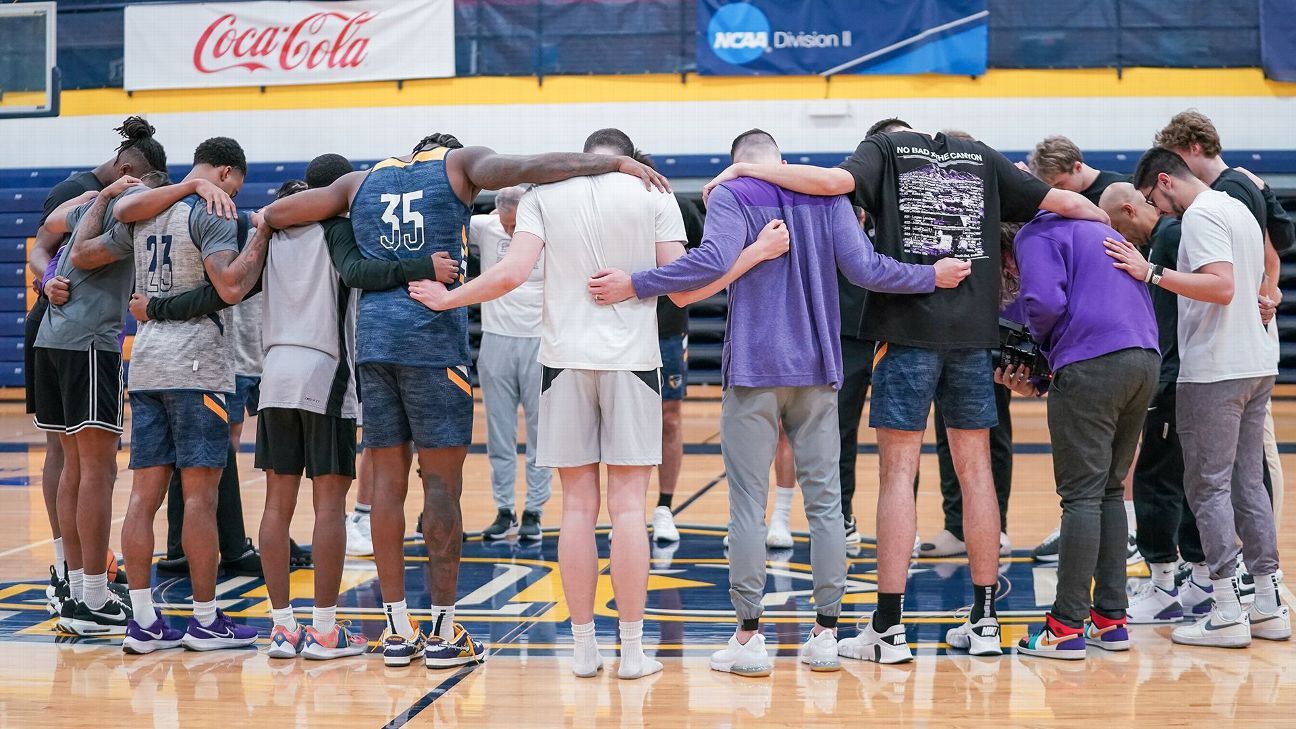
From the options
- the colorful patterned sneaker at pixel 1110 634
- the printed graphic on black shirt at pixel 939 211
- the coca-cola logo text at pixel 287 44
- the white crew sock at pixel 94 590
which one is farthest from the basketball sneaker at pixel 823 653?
the coca-cola logo text at pixel 287 44

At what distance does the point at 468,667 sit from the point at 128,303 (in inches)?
79.7

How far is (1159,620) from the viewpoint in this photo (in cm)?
455

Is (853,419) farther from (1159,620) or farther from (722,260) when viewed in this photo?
(722,260)

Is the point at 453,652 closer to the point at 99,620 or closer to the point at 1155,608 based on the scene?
the point at 99,620

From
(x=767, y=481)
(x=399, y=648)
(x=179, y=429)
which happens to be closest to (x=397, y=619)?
(x=399, y=648)

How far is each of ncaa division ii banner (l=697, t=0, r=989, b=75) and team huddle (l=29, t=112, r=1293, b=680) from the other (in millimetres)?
8373

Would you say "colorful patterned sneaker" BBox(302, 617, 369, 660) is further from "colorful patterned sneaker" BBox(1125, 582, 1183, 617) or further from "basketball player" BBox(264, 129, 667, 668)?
"colorful patterned sneaker" BBox(1125, 582, 1183, 617)

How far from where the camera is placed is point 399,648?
3.99 m

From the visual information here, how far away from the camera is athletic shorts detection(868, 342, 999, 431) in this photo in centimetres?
399

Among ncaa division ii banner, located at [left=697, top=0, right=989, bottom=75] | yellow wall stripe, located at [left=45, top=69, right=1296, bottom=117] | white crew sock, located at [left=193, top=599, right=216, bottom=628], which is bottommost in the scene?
white crew sock, located at [left=193, top=599, right=216, bottom=628]

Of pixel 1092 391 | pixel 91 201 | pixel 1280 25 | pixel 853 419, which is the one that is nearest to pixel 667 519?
pixel 853 419

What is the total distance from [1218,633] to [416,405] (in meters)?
2.88

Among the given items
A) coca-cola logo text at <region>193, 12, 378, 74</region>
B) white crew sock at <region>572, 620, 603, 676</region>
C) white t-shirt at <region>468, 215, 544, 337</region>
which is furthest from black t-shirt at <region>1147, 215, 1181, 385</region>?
coca-cola logo text at <region>193, 12, 378, 74</region>

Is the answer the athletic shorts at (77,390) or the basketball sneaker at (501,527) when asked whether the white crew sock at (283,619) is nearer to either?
the athletic shorts at (77,390)
